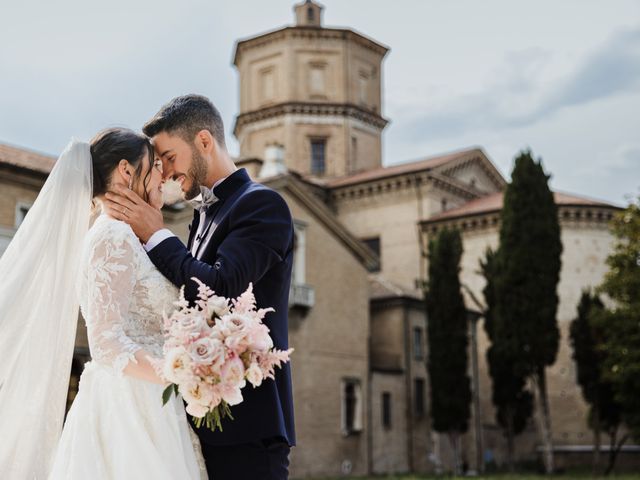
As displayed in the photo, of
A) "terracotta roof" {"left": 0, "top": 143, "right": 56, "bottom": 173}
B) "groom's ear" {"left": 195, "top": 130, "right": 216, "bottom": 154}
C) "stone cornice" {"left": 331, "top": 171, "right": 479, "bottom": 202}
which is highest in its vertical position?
"stone cornice" {"left": 331, "top": 171, "right": 479, "bottom": 202}

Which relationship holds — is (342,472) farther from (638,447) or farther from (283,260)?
(283,260)

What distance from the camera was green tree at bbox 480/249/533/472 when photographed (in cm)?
2816

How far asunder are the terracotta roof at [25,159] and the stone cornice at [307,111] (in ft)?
58.1

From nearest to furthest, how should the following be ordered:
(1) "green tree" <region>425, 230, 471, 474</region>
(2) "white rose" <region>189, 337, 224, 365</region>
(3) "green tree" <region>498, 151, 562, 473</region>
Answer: (2) "white rose" <region>189, 337, 224, 365</region> → (3) "green tree" <region>498, 151, 562, 473</region> → (1) "green tree" <region>425, 230, 471, 474</region>

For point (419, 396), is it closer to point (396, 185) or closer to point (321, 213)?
point (321, 213)

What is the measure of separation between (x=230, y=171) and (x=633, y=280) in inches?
1006

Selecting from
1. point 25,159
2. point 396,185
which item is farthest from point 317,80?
point 25,159

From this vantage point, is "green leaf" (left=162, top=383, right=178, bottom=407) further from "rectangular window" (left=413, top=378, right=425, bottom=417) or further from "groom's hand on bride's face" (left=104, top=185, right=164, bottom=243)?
"rectangular window" (left=413, top=378, right=425, bottom=417)

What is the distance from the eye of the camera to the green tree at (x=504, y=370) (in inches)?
1109

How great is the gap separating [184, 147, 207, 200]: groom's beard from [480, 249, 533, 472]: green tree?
25.2 meters

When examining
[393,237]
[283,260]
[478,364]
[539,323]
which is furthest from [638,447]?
[283,260]

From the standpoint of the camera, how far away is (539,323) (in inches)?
1092

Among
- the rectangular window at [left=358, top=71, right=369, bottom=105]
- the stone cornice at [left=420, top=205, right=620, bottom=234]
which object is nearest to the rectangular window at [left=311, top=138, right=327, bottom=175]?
the rectangular window at [left=358, top=71, right=369, bottom=105]

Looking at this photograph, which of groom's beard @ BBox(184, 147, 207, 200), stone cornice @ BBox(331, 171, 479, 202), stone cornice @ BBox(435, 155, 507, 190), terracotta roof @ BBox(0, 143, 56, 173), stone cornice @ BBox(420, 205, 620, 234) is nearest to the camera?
groom's beard @ BBox(184, 147, 207, 200)
